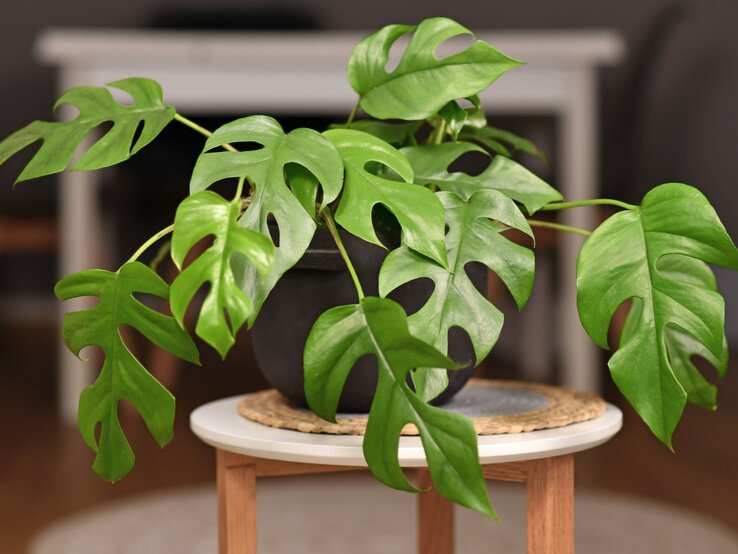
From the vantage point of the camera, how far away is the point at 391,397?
67 cm

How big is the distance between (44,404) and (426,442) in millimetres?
2193

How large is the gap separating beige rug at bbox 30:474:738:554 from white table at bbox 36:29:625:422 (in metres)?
0.83

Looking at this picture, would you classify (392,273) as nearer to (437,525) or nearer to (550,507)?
(550,507)

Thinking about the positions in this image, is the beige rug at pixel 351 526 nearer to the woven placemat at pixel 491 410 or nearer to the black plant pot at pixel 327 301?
the woven placemat at pixel 491 410

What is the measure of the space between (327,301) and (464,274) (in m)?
0.14

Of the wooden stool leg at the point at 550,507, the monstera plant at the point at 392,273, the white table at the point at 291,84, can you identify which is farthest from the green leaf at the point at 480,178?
the white table at the point at 291,84

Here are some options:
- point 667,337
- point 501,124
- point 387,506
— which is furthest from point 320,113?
point 667,337

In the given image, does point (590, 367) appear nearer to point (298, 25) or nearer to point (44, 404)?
point (44, 404)

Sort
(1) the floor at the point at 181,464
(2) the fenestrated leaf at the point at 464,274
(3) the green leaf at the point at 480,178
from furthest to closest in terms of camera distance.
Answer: (1) the floor at the point at 181,464, (3) the green leaf at the point at 480,178, (2) the fenestrated leaf at the point at 464,274

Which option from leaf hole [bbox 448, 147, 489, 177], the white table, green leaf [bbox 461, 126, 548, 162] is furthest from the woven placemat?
leaf hole [bbox 448, 147, 489, 177]

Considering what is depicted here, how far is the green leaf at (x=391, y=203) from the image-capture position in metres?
0.70

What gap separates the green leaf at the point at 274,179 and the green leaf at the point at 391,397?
0.19ft

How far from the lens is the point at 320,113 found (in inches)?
100

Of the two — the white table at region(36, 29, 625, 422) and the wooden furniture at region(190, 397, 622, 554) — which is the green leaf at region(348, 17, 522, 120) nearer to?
the wooden furniture at region(190, 397, 622, 554)
